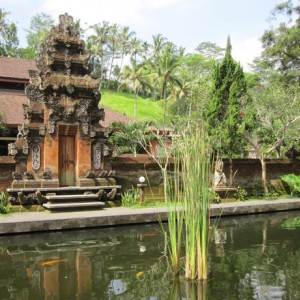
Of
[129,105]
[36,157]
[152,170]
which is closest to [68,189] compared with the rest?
[36,157]

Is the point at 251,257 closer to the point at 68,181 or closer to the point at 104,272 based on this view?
the point at 104,272

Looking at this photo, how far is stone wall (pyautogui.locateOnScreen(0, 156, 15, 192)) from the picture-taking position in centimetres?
1212

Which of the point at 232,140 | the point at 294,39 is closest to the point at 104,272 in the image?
the point at 232,140

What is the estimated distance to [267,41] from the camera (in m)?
23.9

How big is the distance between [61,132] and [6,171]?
1.98 metres

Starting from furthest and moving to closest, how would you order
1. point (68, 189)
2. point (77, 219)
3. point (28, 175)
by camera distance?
point (68, 189) < point (28, 175) < point (77, 219)

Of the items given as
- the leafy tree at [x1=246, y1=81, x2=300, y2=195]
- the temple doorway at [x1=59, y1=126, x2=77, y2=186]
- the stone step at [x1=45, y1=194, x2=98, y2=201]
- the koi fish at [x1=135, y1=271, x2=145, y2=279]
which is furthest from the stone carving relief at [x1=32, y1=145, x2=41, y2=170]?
the leafy tree at [x1=246, y1=81, x2=300, y2=195]

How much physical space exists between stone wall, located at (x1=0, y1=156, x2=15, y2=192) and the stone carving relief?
587 mm

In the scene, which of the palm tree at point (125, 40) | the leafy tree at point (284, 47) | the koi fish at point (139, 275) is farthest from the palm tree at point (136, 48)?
the koi fish at point (139, 275)

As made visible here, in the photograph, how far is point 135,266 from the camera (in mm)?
6809

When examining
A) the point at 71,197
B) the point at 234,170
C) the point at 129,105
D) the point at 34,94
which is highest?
the point at 129,105

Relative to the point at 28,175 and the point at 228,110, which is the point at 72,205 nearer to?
the point at 28,175

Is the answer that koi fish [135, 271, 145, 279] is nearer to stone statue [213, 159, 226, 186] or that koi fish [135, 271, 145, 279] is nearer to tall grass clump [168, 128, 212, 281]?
tall grass clump [168, 128, 212, 281]

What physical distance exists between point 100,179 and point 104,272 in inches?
263
